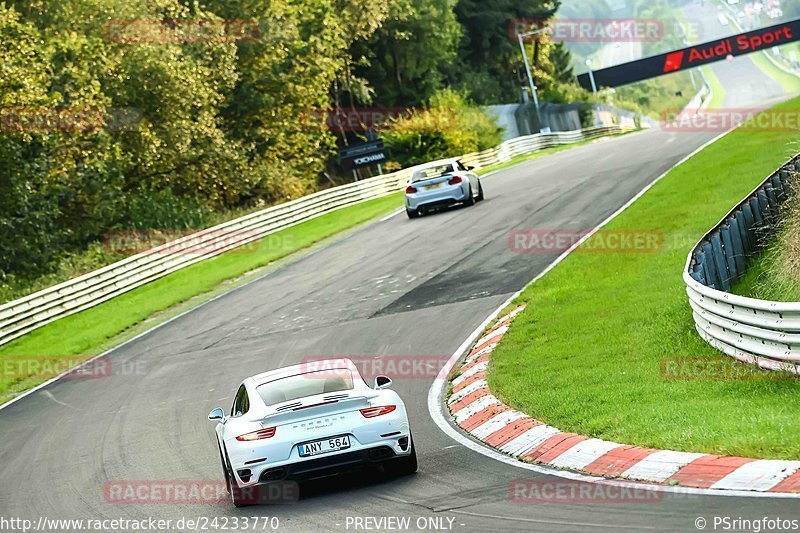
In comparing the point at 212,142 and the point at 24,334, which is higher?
the point at 212,142

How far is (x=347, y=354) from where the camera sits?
59.6ft

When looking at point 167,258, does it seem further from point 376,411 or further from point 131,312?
point 376,411

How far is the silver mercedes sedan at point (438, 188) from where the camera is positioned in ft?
109

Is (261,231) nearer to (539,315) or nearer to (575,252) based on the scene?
(575,252)

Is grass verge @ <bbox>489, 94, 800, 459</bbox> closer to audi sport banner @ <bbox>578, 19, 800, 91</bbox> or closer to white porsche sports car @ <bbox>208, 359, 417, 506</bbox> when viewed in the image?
white porsche sports car @ <bbox>208, 359, 417, 506</bbox>

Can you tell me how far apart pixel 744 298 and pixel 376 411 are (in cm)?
434

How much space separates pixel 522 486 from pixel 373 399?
1727 mm

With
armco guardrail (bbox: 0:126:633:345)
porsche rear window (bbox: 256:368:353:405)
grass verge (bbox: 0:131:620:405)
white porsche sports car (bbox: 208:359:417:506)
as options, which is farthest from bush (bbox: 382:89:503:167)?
white porsche sports car (bbox: 208:359:417:506)

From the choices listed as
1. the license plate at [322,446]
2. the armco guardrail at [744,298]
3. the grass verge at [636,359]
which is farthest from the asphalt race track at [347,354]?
the armco guardrail at [744,298]

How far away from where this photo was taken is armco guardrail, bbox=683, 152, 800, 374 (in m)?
11.2

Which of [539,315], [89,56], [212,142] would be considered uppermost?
[89,56]

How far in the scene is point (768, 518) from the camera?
690 centimetres

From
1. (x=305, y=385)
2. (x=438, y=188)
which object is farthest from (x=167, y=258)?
(x=305, y=385)

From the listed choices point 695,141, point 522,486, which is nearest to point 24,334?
point 522,486
